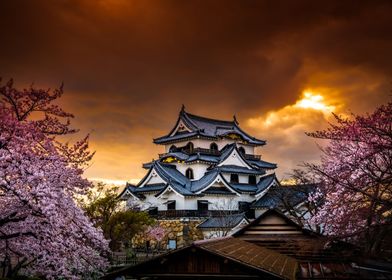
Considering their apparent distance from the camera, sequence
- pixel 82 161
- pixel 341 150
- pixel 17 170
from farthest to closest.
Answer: pixel 341 150, pixel 82 161, pixel 17 170

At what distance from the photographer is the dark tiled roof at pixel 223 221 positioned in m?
40.6

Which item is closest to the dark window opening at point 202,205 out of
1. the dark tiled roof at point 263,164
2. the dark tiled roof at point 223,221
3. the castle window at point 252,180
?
the dark tiled roof at point 223,221

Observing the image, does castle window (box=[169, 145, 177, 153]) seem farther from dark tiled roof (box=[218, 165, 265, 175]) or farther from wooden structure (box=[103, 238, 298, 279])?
wooden structure (box=[103, 238, 298, 279])

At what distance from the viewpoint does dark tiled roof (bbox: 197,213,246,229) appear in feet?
133

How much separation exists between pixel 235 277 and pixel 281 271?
1.12 meters

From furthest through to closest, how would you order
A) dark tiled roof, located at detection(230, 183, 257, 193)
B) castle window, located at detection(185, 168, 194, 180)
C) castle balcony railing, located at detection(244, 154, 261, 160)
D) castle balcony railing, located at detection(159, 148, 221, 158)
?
castle balcony railing, located at detection(244, 154, 261, 160) < castle balcony railing, located at detection(159, 148, 221, 158) < castle window, located at detection(185, 168, 194, 180) < dark tiled roof, located at detection(230, 183, 257, 193)

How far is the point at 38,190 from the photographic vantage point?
11.1 meters

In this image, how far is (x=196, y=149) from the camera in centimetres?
5344

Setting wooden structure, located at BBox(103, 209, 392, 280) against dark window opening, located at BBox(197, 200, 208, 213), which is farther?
dark window opening, located at BBox(197, 200, 208, 213)

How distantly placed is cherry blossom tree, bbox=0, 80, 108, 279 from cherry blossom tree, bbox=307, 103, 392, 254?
7.89 metres

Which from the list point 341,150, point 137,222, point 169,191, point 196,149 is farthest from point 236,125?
point 341,150

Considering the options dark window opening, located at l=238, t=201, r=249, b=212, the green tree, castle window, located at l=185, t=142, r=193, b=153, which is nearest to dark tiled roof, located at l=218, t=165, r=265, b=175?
dark window opening, located at l=238, t=201, r=249, b=212

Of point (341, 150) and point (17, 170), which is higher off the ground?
point (341, 150)

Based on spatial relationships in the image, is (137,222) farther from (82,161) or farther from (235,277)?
(235,277)
